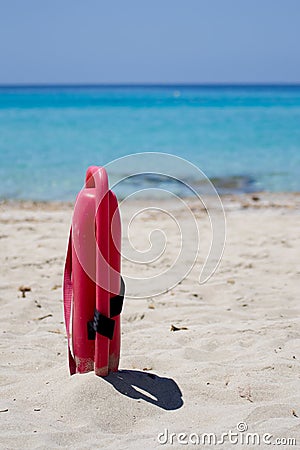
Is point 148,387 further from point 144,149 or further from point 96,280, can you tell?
point 144,149

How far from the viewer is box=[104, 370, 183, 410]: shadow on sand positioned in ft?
9.27

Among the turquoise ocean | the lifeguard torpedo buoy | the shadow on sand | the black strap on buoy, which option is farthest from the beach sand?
the turquoise ocean

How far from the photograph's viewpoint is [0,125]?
2567 cm

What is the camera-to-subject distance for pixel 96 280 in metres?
2.79

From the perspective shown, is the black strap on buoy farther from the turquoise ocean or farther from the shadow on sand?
the turquoise ocean

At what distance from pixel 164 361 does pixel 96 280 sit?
2.58 ft

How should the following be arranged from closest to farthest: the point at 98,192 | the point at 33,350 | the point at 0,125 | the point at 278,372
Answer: the point at 98,192
the point at 278,372
the point at 33,350
the point at 0,125

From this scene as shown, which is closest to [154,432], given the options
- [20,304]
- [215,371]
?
[215,371]

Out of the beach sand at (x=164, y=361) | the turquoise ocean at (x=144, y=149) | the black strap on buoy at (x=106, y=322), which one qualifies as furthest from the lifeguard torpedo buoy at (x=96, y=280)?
the turquoise ocean at (x=144, y=149)

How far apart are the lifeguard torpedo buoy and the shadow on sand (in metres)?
0.08

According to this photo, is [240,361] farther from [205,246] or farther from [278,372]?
[205,246]

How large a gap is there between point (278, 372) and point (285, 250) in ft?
9.10

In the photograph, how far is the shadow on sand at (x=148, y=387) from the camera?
283cm

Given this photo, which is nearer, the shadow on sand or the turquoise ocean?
the shadow on sand
